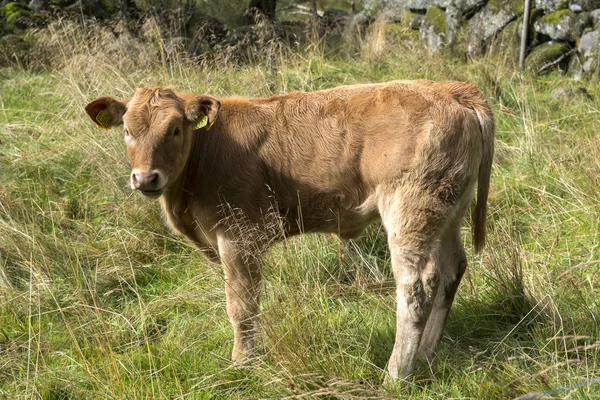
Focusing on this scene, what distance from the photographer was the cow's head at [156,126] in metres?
4.00

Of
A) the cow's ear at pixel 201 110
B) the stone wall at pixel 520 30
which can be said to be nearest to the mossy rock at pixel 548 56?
the stone wall at pixel 520 30

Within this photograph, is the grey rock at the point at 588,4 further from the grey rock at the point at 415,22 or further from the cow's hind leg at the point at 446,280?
the cow's hind leg at the point at 446,280

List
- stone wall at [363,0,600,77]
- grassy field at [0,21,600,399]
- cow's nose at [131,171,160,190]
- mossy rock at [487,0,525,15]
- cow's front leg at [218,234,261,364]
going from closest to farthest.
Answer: grassy field at [0,21,600,399], cow's nose at [131,171,160,190], cow's front leg at [218,234,261,364], stone wall at [363,0,600,77], mossy rock at [487,0,525,15]

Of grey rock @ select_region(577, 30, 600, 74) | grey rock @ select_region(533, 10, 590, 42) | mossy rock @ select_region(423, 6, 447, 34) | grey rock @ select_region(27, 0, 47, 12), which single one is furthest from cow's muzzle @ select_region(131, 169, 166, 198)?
grey rock @ select_region(27, 0, 47, 12)

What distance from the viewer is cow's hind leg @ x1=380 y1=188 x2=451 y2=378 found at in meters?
3.97

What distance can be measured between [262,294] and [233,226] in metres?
0.59

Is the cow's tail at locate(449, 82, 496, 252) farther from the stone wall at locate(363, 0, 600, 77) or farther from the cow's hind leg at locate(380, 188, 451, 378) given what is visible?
the stone wall at locate(363, 0, 600, 77)

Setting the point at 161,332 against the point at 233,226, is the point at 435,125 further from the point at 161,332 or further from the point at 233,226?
the point at 161,332

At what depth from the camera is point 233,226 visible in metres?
4.20

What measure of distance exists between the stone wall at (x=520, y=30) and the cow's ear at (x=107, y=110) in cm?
647

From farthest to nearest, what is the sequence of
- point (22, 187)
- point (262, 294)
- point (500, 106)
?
point (500, 106) → point (22, 187) → point (262, 294)

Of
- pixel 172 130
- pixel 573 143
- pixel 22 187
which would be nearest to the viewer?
pixel 172 130

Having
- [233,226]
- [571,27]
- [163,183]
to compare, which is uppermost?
[163,183]

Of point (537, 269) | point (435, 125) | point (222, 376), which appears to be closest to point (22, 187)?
point (222, 376)
